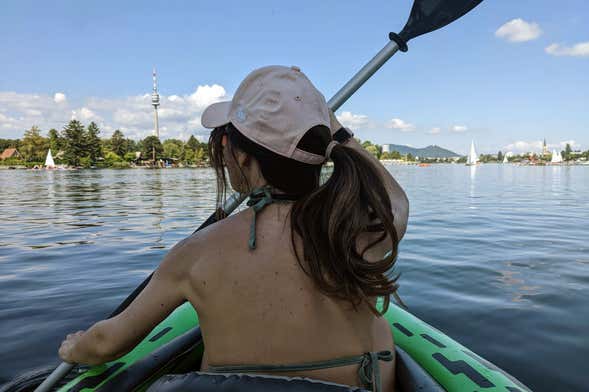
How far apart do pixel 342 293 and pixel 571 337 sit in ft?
13.1

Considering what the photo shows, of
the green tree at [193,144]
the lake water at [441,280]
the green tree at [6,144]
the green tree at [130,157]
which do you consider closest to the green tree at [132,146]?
the green tree at [130,157]

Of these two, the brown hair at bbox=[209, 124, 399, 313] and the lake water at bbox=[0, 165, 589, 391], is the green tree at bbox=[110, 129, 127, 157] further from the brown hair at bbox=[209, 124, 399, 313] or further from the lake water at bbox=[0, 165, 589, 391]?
the brown hair at bbox=[209, 124, 399, 313]

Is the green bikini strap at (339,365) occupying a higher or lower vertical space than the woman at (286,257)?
lower

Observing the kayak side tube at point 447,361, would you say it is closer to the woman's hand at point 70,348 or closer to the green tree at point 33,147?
the woman's hand at point 70,348

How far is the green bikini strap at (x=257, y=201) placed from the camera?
53.2 inches

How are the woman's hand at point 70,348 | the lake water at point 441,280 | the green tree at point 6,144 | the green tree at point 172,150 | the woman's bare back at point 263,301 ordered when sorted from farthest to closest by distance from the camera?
1. the green tree at point 172,150
2. the green tree at point 6,144
3. the lake water at point 441,280
4. the woman's hand at point 70,348
5. the woman's bare back at point 263,301

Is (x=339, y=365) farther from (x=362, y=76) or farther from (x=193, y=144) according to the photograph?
(x=193, y=144)

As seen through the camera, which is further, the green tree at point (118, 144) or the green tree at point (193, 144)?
the green tree at point (193, 144)

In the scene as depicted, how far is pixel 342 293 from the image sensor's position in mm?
1413

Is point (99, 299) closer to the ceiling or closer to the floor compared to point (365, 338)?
closer to the floor

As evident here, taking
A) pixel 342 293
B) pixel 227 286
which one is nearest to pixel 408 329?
pixel 342 293

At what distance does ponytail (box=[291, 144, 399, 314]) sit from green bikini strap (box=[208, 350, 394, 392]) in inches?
7.3

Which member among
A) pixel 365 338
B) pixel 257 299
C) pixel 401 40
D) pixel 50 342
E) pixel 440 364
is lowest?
pixel 50 342

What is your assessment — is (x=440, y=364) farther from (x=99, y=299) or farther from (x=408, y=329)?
(x=99, y=299)
